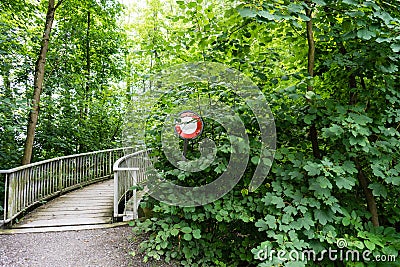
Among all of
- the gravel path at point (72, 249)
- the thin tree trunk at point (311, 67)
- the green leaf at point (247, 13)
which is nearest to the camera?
the green leaf at point (247, 13)

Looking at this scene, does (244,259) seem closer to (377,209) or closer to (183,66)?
(377,209)

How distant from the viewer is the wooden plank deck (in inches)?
178

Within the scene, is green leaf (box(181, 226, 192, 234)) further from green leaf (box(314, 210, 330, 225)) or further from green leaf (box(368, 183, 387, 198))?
green leaf (box(368, 183, 387, 198))

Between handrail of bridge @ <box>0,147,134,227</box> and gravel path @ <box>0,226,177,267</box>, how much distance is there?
2.44 ft

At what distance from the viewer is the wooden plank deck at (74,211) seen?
→ 14.9 feet

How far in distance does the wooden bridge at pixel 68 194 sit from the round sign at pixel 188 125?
1104 millimetres

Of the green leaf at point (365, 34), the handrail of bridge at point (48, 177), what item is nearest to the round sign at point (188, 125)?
the green leaf at point (365, 34)

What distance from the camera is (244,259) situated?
309 cm

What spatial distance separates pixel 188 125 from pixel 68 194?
→ 16.0 ft

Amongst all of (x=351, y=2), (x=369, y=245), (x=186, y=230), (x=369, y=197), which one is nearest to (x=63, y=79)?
(x=186, y=230)

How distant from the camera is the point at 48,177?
5582 millimetres

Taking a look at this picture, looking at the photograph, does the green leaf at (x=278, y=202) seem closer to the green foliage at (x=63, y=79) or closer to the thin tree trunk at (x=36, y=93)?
the green foliage at (x=63, y=79)

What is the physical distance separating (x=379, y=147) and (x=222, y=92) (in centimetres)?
150

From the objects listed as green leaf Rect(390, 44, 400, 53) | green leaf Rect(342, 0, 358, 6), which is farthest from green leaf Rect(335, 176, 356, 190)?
green leaf Rect(342, 0, 358, 6)
